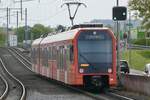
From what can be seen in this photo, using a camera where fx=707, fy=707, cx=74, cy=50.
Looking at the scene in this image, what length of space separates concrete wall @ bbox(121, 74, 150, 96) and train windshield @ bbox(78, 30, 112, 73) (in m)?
1.41

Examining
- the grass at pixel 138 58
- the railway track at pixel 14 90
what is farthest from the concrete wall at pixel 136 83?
the grass at pixel 138 58

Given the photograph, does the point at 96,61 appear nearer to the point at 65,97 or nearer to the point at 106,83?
the point at 106,83

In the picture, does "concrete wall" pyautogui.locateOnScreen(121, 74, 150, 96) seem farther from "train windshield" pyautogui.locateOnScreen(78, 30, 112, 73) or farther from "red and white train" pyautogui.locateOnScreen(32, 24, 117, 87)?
"train windshield" pyautogui.locateOnScreen(78, 30, 112, 73)

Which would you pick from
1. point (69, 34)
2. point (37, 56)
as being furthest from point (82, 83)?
point (37, 56)

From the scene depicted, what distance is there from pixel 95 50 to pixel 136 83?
8.95 ft

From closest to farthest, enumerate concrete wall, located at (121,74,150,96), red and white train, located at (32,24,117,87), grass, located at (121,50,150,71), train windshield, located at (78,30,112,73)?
1. concrete wall, located at (121,74,150,96)
2. red and white train, located at (32,24,117,87)
3. train windshield, located at (78,30,112,73)
4. grass, located at (121,50,150,71)

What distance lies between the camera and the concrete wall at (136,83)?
31.6 meters

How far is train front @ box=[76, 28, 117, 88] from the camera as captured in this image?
34844 mm

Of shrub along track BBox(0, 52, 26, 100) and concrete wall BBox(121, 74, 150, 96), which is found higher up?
concrete wall BBox(121, 74, 150, 96)

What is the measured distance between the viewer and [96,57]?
3509cm

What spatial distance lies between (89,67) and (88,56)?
1.88ft

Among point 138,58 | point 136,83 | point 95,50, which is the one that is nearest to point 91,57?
point 95,50

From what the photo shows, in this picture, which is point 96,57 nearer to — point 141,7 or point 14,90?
point 14,90

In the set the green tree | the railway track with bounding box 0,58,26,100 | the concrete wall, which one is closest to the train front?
the concrete wall
